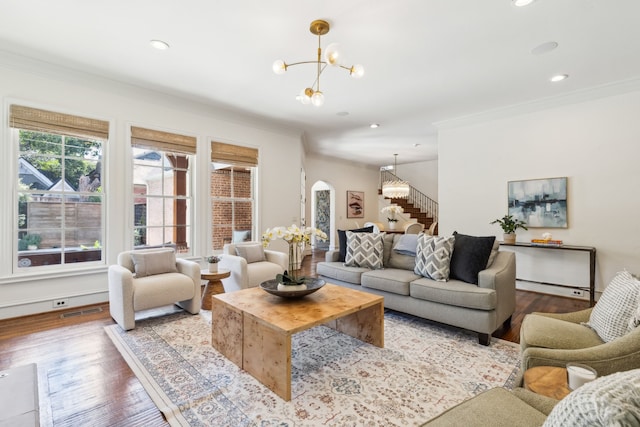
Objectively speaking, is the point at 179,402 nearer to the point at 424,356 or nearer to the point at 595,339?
the point at 424,356

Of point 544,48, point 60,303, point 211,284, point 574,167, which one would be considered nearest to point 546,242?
point 574,167

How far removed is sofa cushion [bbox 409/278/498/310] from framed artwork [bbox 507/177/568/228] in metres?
2.48

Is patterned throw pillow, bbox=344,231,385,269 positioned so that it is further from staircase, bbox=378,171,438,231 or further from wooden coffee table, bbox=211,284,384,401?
staircase, bbox=378,171,438,231

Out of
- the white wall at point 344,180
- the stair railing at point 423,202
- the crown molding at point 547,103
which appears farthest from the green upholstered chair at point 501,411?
the stair railing at point 423,202

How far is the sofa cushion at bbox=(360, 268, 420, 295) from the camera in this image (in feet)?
10.6

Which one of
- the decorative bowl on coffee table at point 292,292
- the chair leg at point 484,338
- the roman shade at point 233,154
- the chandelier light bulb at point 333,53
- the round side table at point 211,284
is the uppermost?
the chandelier light bulb at point 333,53

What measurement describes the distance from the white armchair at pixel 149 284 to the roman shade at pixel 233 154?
6.37ft

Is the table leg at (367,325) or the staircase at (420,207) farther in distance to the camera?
the staircase at (420,207)

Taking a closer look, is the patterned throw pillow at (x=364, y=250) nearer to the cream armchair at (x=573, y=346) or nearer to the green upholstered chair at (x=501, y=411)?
the cream armchair at (x=573, y=346)

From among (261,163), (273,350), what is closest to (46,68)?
(261,163)

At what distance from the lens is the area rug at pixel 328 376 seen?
182 centimetres

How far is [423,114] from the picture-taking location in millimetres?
5207

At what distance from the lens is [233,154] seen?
520 cm

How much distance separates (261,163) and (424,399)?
460 cm
